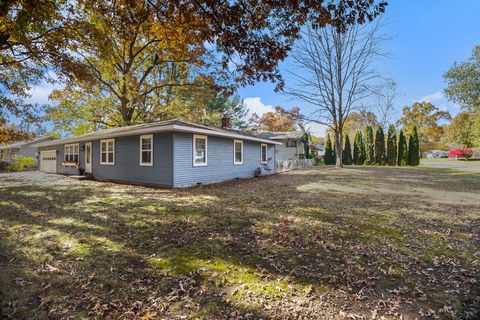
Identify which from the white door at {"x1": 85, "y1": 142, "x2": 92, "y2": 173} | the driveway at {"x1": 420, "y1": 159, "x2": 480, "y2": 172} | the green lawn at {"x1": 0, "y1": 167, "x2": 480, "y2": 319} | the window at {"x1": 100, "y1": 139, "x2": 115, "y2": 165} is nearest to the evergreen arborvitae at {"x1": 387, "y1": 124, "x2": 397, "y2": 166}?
the driveway at {"x1": 420, "y1": 159, "x2": 480, "y2": 172}

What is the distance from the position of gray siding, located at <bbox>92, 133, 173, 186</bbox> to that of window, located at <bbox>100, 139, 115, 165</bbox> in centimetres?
31

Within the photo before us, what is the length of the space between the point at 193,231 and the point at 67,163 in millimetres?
17198

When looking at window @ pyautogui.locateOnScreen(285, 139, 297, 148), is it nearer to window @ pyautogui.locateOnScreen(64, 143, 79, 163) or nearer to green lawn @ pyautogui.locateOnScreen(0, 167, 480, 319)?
window @ pyautogui.locateOnScreen(64, 143, 79, 163)

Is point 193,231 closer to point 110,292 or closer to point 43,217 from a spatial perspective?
point 110,292

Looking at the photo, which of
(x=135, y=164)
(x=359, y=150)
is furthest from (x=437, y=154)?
(x=135, y=164)

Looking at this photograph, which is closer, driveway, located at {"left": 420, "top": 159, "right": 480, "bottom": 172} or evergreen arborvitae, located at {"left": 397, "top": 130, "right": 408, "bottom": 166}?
driveway, located at {"left": 420, "top": 159, "right": 480, "bottom": 172}

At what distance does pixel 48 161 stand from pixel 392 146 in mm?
33644

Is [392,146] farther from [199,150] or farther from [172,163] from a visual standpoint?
[172,163]

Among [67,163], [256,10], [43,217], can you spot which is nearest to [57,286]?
[43,217]

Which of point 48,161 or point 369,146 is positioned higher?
point 369,146

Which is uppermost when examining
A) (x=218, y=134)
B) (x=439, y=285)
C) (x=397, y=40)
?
(x=397, y=40)

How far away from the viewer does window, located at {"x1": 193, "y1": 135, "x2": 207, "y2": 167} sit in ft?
38.4

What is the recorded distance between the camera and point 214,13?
4602 millimetres

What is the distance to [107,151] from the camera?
1427 centimetres
